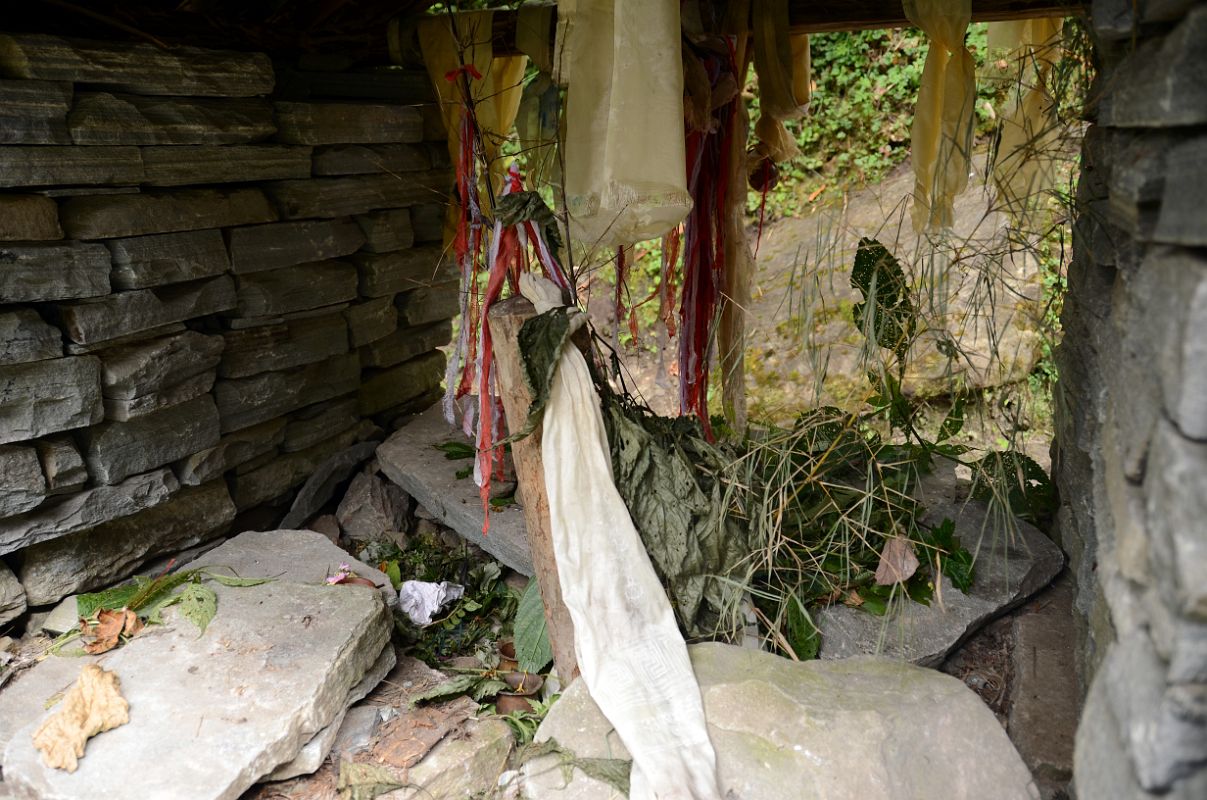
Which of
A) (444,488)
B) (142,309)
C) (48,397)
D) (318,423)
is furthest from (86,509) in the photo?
(444,488)

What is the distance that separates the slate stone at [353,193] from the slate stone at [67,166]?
60 cm

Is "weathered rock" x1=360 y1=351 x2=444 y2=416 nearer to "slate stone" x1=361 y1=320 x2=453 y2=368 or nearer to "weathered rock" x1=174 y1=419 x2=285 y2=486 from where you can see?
"slate stone" x1=361 y1=320 x2=453 y2=368

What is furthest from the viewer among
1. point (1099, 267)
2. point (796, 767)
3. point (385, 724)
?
point (385, 724)

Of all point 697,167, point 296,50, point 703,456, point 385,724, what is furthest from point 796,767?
point 296,50

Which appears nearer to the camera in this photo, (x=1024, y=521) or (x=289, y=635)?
(x=289, y=635)

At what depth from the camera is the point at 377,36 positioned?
363 cm

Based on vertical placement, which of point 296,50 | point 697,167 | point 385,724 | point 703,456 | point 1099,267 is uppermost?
point 296,50

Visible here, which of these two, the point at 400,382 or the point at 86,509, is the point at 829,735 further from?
the point at 400,382

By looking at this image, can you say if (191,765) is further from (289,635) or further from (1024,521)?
(1024,521)

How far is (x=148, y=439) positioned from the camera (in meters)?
2.98

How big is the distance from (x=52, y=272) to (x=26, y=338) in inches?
7.9

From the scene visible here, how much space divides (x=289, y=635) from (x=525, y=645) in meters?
0.68

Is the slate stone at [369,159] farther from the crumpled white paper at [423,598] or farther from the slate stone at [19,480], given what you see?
the crumpled white paper at [423,598]

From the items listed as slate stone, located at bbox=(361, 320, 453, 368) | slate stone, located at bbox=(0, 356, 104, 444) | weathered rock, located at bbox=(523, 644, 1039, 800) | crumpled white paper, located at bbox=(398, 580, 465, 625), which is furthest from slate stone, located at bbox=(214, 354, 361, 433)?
weathered rock, located at bbox=(523, 644, 1039, 800)
